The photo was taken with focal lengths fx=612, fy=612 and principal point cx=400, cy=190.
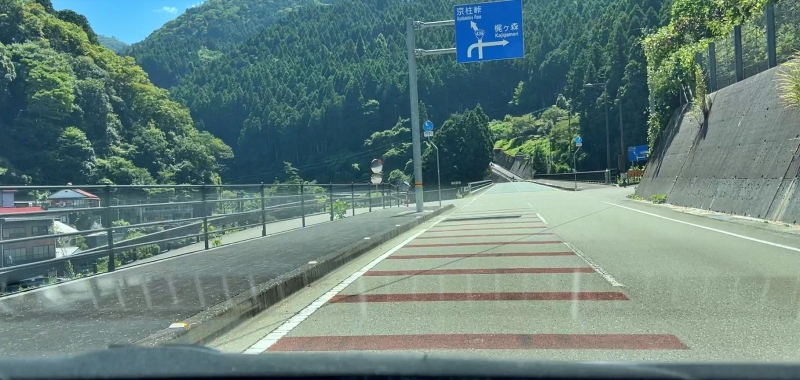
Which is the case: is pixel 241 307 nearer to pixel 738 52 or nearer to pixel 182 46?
pixel 738 52

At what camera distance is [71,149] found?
62719 millimetres

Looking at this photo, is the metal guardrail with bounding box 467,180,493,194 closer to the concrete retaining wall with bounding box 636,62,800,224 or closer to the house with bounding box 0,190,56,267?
the concrete retaining wall with bounding box 636,62,800,224

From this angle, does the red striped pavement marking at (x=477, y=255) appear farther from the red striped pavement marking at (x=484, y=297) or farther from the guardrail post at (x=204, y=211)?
the guardrail post at (x=204, y=211)

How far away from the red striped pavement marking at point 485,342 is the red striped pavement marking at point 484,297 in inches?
67.2

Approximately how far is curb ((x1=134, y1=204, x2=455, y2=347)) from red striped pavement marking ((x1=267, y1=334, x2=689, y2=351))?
74 cm

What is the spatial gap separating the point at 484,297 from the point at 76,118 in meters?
74.2

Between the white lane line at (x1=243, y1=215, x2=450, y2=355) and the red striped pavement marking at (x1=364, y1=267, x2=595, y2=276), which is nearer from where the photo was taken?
the white lane line at (x1=243, y1=215, x2=450, y2=355)

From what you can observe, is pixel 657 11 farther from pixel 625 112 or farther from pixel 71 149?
pixel 71 149

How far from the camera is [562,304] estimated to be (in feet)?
23.0

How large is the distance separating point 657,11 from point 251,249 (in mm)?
103067

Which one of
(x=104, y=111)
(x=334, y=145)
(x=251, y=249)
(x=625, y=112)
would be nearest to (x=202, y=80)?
(x=334, y=145)

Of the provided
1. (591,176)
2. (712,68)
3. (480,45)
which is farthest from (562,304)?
(591,176)

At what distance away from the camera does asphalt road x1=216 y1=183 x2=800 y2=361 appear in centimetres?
533

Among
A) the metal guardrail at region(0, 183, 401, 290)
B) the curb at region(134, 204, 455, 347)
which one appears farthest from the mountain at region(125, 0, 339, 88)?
the curb at region(134, 204, 455, 347)
